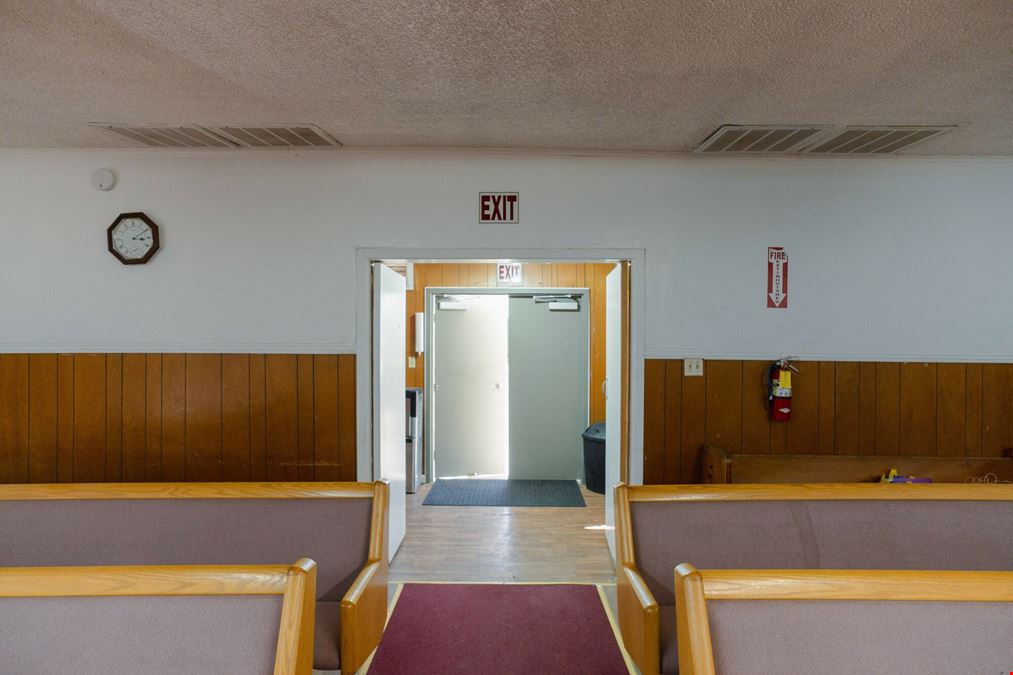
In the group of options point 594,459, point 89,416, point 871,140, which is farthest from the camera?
point 594,459

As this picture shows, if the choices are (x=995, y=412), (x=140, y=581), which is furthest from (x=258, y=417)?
(x=995, y=412)

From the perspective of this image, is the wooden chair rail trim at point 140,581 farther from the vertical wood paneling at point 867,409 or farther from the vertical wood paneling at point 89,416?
the vertical wood paneling at point 867,409

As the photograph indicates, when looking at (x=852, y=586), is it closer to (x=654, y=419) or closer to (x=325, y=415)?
(x=654, y=419)

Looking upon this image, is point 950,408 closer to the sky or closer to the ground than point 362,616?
closer to the sky

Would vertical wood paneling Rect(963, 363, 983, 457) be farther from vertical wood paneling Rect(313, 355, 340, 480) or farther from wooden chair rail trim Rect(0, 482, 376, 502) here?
vertical wood paneling Rect(313, 355, 340, 480)

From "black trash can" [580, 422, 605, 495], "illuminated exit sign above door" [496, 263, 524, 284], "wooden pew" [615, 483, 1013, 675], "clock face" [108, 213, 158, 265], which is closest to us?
"wooden pew" [615, 483, 1013, 675]

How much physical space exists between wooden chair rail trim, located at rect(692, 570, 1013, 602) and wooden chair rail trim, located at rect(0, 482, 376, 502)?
141 centimetres

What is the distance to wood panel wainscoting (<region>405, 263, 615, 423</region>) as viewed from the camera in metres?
5.39

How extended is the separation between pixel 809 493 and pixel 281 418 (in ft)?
8.86

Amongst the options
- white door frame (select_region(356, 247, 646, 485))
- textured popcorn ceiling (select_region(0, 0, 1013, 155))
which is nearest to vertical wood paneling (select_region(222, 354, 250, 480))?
white door frame (select_region(356, 247, 646, 485))

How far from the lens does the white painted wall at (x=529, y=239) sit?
10.2 ft

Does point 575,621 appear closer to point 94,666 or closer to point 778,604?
point 778,604

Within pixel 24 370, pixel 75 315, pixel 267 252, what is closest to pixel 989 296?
pixel 267 252

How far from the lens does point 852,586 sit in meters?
1.00
